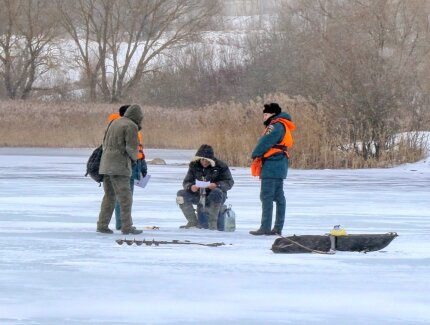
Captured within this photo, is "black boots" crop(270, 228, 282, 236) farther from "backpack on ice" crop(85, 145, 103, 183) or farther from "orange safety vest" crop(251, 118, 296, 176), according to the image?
"backpack on ice" crop(85, 145, 103, 183)

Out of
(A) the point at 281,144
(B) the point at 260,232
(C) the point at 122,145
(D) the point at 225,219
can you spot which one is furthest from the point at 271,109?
(C) the point at 122,145

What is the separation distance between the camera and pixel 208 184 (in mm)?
12664

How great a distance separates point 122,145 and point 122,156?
12 centimetres

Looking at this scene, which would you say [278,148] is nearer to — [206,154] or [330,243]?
[206,154]

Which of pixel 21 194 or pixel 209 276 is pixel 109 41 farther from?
pixel 209 276

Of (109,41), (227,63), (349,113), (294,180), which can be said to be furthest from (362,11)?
(109,41)

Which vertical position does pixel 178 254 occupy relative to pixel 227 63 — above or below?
below

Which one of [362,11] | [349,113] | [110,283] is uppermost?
[362,11]

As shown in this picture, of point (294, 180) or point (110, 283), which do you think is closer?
point (110, 283)

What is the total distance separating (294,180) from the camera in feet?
75.6

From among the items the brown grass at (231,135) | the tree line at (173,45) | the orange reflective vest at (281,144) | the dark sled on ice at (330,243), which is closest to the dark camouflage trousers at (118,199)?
the orange reflective vest at (281,144)

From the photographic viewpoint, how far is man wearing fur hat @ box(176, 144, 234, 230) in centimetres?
1265

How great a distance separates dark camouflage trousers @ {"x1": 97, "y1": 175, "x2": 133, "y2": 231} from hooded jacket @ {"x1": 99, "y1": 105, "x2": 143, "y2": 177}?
14 cm

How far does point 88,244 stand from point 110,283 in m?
2.64
